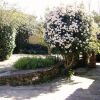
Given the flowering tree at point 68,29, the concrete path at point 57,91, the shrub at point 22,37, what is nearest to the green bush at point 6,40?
the flowering tree at point 68,29

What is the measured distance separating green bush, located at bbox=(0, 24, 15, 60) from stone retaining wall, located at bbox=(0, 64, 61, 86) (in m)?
4.45

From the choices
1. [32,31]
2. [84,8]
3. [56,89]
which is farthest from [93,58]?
[32,31]

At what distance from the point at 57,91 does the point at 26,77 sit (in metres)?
1.64

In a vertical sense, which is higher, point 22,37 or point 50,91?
point 22,37

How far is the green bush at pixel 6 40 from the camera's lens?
16688mm

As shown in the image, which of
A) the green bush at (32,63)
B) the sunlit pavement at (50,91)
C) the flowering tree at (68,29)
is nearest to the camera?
the sunlit pavement at (50,91)

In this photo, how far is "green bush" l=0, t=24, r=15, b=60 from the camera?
16.7 meters

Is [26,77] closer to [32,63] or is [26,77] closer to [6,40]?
[32,63]

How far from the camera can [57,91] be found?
10898 mm

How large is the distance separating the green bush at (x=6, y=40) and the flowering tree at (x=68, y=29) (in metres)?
4.13

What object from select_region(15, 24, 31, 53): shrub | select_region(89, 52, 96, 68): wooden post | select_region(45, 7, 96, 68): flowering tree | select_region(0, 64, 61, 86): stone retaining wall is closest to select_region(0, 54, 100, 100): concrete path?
select_region(0, 64, 61, 86): stone retaining wall

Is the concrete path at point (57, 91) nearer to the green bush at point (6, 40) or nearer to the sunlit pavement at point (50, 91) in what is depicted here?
the sunlit pavement at point (50, 91)

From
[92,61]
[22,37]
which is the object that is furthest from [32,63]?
[22,37]

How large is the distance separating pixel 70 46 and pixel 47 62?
169 cm
